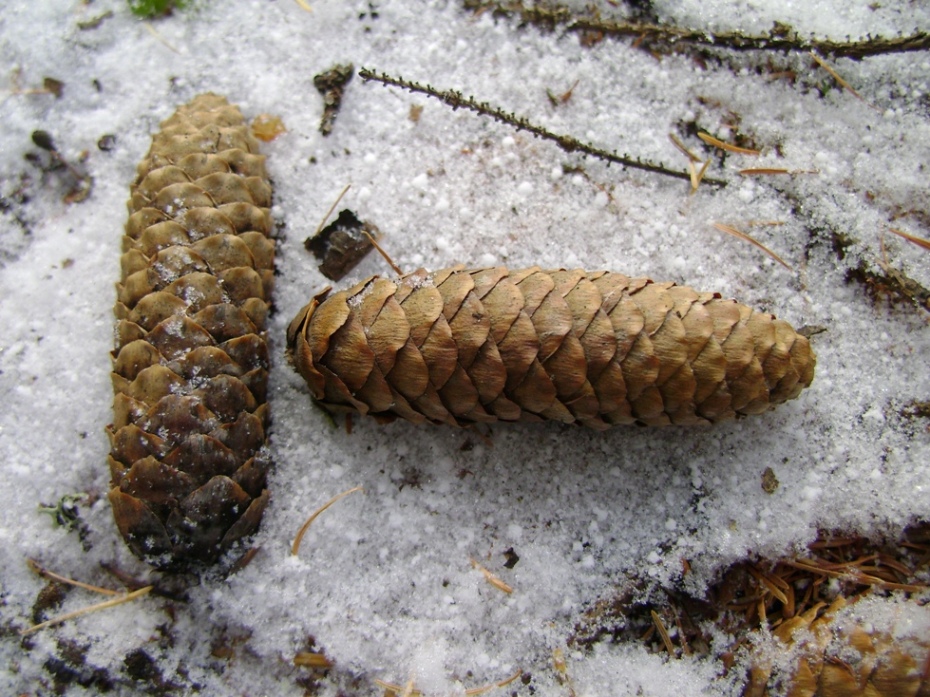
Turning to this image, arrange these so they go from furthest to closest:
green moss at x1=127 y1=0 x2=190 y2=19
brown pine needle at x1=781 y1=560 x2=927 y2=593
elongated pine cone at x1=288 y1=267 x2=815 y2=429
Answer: green moss at x1=127 y1=0 x2=190 y2=19 → brown pine needle at x1=781 y1=560 x2=927 y2=593 → elongated pine cone at x1=288 y1=267 x2=815 y2=429

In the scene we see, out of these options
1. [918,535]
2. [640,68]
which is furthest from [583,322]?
[918,535]

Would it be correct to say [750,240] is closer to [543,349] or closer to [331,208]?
[543,349]

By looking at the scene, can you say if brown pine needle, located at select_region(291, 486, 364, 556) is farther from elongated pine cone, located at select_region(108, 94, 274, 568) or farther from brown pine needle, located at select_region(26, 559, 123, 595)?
brown pine needle, located at select_region(26, 559, 123, 595)

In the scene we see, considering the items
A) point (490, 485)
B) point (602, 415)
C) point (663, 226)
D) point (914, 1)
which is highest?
point (914, 1)

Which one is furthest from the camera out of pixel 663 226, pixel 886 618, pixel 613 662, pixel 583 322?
pixel 663 226

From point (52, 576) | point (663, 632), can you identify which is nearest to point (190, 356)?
point (52, 576)

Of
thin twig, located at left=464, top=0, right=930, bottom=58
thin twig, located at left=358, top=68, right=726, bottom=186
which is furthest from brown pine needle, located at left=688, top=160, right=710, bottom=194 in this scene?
thin twig, located at left=464, top=0, right=930, bottom=58

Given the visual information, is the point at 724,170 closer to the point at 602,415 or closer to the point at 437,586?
the point at 602,415
